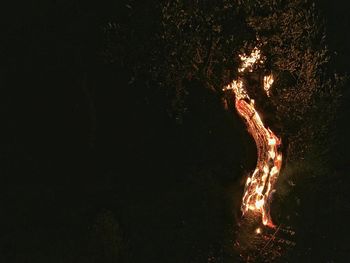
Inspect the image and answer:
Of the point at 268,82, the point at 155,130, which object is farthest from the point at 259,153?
the point at 155,130

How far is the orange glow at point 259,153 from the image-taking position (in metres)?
18.2

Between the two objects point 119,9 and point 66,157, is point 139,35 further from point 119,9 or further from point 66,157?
point 66,157

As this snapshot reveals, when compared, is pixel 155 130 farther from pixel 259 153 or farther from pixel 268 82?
pixel 268 82

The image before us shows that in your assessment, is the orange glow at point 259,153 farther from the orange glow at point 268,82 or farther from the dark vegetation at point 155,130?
the dark vegetation at point 155,130

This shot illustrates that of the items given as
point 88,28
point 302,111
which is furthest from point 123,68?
point 302,111

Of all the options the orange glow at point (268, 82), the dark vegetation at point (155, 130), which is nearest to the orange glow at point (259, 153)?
the orange glow at point (268, 82)

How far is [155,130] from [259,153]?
7.37 metres

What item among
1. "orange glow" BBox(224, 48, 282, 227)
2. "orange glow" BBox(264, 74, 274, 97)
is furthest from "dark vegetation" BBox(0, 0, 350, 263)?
"orange glow" BBox(264, 74, 274, 97)

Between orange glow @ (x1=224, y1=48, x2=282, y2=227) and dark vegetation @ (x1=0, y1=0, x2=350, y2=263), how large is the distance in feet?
1.01

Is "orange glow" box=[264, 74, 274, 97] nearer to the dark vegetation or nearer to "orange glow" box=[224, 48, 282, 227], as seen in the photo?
"orange glow" box=[224, 48, 282, 227]

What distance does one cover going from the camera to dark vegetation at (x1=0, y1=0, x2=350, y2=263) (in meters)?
17.8

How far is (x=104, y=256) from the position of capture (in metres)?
17.8

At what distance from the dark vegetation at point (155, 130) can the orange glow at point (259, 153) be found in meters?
0.31

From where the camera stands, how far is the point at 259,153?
19078mm
